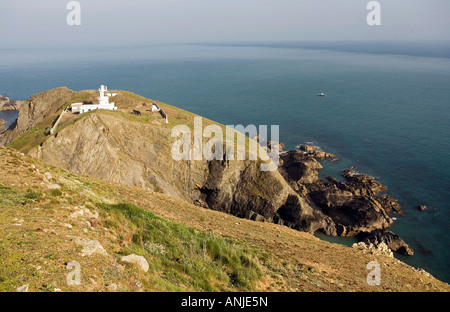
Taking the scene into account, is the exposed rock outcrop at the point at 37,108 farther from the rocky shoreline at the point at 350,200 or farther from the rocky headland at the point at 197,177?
the rocky shoreline at the point at 350,200

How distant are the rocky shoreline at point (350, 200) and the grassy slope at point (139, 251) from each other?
21550mm

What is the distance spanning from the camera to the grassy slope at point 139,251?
961 centimetres

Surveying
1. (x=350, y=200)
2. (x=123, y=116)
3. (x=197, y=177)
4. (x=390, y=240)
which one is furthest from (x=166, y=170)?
(x=390, y=240)

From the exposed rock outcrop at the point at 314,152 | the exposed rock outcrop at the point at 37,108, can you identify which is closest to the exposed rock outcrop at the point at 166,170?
the exposed rock outcrop at the point at 314,152

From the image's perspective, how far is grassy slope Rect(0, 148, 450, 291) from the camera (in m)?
9.61

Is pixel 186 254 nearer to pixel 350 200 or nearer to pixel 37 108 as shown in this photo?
pixel 350 200

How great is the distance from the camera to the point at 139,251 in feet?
42.0

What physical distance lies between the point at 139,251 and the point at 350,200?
1773 inches

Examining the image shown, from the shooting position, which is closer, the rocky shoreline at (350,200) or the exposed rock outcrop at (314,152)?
the rocky shoreline at (350,200)

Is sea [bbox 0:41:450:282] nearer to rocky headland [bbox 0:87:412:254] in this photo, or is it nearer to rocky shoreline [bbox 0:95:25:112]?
rocky headland [bbox 0:87:412:254]

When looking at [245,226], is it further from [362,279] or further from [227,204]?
[227,204]

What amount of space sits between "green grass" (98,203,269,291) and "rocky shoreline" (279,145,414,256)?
27.9 m

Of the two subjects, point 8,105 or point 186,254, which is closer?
point 186,254
